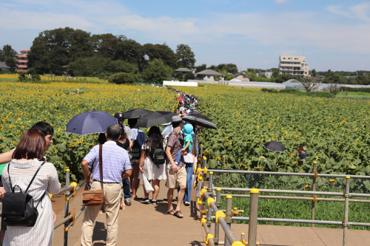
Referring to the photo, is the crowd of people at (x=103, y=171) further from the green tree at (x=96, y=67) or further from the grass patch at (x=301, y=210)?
the green tree at (x=96, y=67)

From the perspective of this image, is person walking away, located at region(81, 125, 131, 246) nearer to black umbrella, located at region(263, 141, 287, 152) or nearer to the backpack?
the backpack

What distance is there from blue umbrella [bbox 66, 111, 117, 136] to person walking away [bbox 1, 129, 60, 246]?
3216 mm

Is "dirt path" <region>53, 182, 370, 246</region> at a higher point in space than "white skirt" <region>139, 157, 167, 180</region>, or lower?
lower

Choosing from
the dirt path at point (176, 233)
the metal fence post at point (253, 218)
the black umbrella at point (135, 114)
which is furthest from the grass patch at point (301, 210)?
the metal fence post at point (253, 218)

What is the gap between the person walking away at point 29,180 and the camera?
280 centimetres

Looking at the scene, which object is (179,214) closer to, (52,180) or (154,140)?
(154,140)

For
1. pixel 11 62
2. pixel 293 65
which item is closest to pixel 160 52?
pixel 11 62

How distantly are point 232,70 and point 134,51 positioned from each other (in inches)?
3197

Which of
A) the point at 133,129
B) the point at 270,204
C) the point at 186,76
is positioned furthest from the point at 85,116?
the point at 186,76

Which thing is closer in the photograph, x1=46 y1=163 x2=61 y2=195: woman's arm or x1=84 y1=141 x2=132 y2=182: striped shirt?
x1=46 y1=163 x2=61 y2=195: woman's arm

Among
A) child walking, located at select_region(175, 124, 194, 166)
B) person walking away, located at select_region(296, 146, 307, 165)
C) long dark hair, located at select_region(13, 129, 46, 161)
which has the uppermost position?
long dark hair, located at select_region(13, 129, 46, 161)

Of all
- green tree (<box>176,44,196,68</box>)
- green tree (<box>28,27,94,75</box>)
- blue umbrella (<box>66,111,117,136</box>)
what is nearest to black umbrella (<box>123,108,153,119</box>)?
blue umbrella (<box>66,111,117,136</box>)

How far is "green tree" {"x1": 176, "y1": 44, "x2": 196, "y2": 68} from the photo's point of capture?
146500 millimetres

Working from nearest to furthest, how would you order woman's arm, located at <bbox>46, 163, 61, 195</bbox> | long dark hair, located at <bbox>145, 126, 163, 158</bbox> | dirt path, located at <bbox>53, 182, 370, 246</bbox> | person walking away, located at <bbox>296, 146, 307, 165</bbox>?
woman's arm, located at <bbox>46, 163, 61, 195</bbox>
dirt path, located at <bbox>53, 182, 370, 246</bbox>
long dark hair, located at <bbox>145, 126, 163, 158</bbox>
person walking away, located at <bbox>296, 146, 307, 165</bbox>
